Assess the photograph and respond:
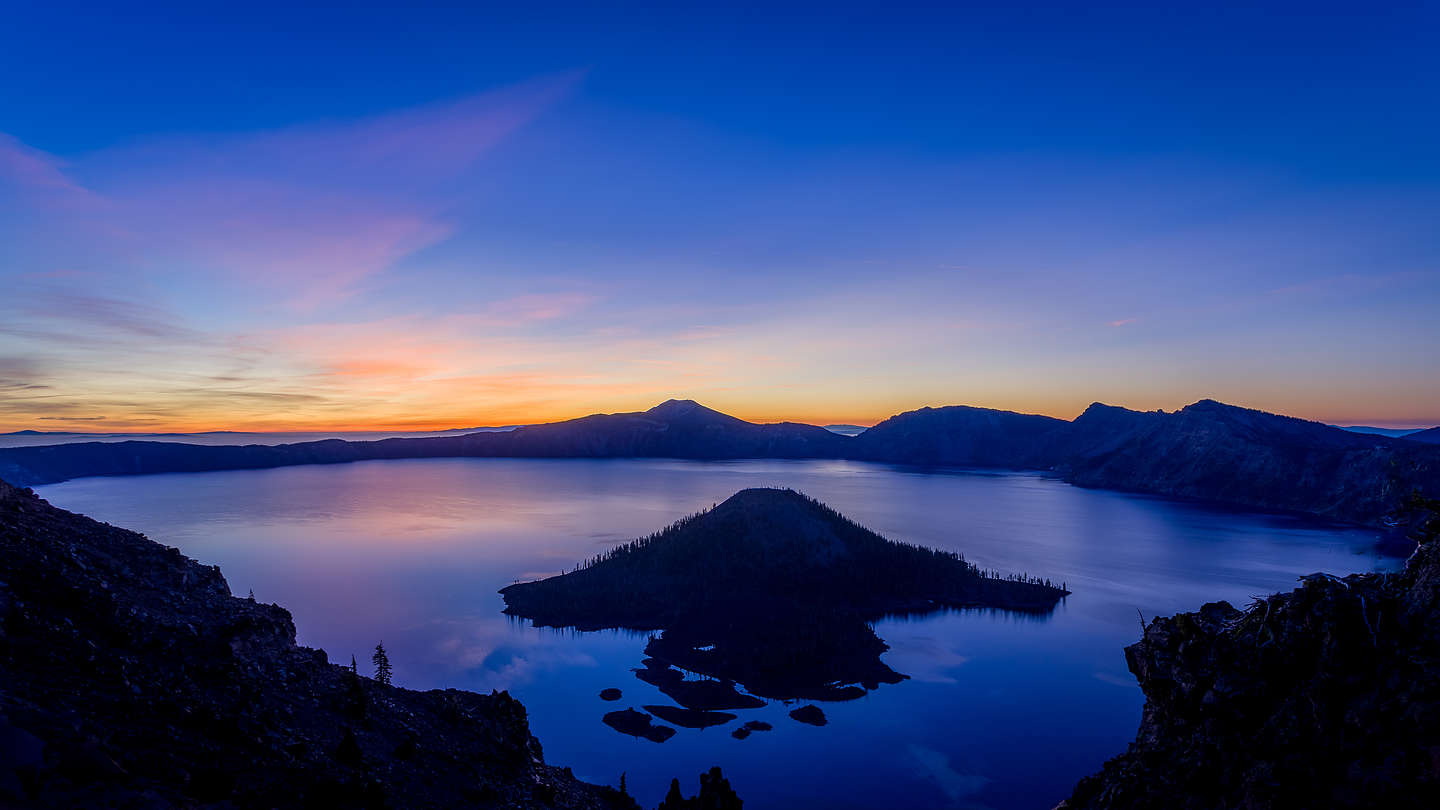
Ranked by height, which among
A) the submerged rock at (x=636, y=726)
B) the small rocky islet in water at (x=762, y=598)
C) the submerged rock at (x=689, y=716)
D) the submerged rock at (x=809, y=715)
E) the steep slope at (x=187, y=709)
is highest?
Result: the steep slope at (x=187, y=709)

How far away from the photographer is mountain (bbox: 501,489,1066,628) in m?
146

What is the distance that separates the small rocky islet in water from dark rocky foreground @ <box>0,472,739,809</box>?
62639mm

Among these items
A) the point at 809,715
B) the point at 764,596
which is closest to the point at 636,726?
the point at 809,715

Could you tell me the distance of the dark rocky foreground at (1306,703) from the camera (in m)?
16.8

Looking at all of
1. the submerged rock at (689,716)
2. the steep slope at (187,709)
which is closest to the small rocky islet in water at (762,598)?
the submerged rock at (689,716)

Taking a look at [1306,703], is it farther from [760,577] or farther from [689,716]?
[760,577]

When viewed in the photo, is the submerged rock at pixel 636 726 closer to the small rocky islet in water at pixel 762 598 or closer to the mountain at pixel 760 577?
the small rocky islet in water at pixel 762 598

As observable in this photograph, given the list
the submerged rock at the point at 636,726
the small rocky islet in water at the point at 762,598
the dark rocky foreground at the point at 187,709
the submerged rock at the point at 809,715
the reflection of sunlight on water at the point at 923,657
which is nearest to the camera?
the dark rocky foreground at the point at 187,709

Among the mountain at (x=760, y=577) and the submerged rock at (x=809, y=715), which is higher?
the mountain at (x=760, y=577)

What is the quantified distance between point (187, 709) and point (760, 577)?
139025mm

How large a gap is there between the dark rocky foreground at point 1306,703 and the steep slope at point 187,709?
30.0 m

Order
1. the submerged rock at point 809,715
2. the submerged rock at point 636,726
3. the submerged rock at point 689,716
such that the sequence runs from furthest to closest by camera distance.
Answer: the submerged rock at point 809,715
the submerged rock at point 689,716
the submerged rock at point 636,726

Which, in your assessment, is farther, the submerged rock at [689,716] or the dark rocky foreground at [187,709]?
the submerged rock at [689,716]

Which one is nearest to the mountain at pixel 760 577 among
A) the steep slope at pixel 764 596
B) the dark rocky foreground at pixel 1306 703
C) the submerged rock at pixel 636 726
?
the steep slope at pixel 764 596
